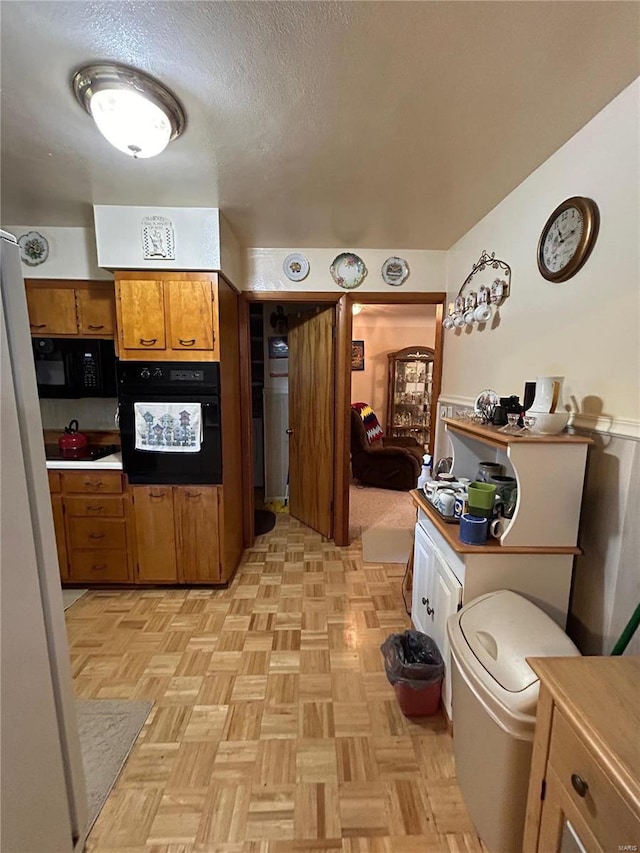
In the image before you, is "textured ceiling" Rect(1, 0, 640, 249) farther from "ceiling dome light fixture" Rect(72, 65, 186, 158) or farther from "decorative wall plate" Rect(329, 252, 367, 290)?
"decorative wall plate" Rect(329, 252, 367, 290)

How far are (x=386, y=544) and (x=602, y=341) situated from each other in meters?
2.33

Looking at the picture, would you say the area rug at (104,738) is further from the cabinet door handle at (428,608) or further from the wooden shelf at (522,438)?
the wooden shelf at (522,438)

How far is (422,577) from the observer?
1.85 metres

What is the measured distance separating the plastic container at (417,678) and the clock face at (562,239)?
176 centimetres

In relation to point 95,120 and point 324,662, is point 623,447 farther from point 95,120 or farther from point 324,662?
point 95,120

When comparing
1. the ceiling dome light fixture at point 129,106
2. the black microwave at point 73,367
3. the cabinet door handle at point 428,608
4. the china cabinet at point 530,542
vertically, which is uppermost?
the ceiling dome light fixture at point 129,106

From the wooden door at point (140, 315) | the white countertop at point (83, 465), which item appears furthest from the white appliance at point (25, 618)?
the white countertop at point (83, 465)

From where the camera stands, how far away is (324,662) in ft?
6.08

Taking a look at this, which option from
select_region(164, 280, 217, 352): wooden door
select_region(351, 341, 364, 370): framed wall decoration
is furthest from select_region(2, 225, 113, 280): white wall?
select_region(351, 341, 364, 370): framed wall decoration

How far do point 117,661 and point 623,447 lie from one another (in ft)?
8.16

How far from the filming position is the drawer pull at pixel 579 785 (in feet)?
2.32

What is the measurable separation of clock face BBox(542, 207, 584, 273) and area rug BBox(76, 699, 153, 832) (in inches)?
→ 104

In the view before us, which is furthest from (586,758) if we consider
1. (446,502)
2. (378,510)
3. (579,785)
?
(378,510)

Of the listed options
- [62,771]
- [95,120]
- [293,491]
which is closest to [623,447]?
[62,771]
